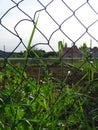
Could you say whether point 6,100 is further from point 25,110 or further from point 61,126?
point 61,126

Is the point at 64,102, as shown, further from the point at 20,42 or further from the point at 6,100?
the point at 20,42

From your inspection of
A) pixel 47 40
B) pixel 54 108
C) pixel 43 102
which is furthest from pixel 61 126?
pixel 47 40

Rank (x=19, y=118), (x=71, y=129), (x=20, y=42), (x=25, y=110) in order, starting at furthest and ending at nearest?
1. (x=71, y=129)
2. (x=25, y=110)
3. (x=19, y=118)
4. (x=20, y=42)

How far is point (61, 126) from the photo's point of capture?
1516 mm

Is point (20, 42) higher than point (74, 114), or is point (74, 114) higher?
point (20, 42)

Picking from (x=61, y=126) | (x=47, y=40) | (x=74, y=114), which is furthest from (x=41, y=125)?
(x=47, y=40)

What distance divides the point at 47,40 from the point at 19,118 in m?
0.30

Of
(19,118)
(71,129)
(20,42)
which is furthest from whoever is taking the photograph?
(71,129)

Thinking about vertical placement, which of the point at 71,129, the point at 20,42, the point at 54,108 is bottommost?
the point at 71,129

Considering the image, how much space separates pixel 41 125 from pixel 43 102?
7.2 inches

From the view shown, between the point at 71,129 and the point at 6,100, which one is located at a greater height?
the point at 6,100

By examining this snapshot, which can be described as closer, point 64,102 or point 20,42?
point 20,42

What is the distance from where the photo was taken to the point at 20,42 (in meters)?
1.29

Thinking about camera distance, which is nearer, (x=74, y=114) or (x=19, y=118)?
(x=19, y=118)
